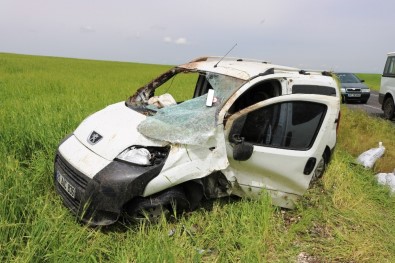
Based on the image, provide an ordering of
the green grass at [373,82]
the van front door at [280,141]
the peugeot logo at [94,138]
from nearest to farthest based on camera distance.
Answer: the peugeot logo at [94,138] → the van front door at [280,141] → the green grass at [373,82]

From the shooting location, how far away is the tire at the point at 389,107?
11992 millimetres

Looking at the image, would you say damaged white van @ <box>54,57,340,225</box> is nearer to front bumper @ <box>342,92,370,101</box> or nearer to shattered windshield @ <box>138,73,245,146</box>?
shattered windshield @ <box>138,73,245,146</box>

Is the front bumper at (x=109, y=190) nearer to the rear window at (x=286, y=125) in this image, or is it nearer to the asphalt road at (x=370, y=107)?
the rear window at (x=286, y=125)

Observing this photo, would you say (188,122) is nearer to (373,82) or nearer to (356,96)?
(356,96)

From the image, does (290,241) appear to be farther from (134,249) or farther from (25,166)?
(25,166)

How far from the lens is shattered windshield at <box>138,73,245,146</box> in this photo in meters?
3.37

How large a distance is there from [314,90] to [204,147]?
1.78m

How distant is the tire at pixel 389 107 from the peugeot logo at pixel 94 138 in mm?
11068

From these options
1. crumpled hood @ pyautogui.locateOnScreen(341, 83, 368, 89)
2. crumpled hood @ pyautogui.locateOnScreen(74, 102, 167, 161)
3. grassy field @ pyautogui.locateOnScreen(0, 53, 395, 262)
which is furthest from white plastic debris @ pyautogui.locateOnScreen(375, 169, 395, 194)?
crumpled hood @ pyautogui.locateOnScreen(341, 83, 368, 89)

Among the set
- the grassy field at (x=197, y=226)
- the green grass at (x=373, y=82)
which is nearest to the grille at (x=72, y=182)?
the grassy field at (x=197, y=226)

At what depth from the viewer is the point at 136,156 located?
129 inches

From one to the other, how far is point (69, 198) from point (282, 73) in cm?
265

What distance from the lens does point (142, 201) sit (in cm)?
327

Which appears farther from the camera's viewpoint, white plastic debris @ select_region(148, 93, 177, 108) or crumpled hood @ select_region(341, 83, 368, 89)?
crumpled hood @ select_region(341, 83, 368, 89)
